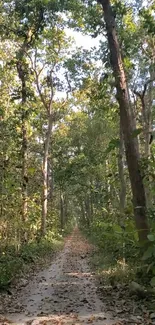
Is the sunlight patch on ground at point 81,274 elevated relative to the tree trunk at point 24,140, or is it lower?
lower

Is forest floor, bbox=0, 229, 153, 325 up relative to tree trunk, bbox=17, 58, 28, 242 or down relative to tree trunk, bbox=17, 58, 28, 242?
down

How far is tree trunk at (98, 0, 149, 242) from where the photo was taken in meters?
8.17

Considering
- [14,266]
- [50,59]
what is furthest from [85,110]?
[14,266]

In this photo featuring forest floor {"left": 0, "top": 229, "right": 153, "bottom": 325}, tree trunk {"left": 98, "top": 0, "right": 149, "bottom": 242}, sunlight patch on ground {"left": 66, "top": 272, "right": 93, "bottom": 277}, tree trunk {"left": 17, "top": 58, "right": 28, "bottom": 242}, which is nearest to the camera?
forest floor {"left": 0, "top": 229, "right": 153, "bottom": 325}

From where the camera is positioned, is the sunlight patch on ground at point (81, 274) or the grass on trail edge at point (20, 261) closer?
the grass on trail edge at point (20, 261)

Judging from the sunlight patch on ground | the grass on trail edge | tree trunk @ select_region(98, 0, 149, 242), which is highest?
tree trunk @ select_region(98, 0, 149, 242)

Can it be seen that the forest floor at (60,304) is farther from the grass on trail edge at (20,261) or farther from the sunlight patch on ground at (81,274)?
the grass on trail edge at (20,261)

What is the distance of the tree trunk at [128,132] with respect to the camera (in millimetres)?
8172

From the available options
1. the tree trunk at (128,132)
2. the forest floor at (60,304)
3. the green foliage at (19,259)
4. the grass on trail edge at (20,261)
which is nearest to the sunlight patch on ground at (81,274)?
the forest floor at (60,304)

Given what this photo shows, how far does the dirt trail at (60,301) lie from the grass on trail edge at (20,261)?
580 mm

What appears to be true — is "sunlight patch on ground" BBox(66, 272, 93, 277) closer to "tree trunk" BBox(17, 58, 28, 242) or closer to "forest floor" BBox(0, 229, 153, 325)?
"forest floor" BBox(0, 229, 153, 325)

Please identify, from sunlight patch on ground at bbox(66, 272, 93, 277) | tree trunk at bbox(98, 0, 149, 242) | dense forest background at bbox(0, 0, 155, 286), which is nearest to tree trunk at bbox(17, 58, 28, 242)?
dense forest background at bbox(0, 0, 155, 286)

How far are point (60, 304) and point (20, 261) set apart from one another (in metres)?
5.77

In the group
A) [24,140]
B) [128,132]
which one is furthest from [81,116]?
[128,132]
